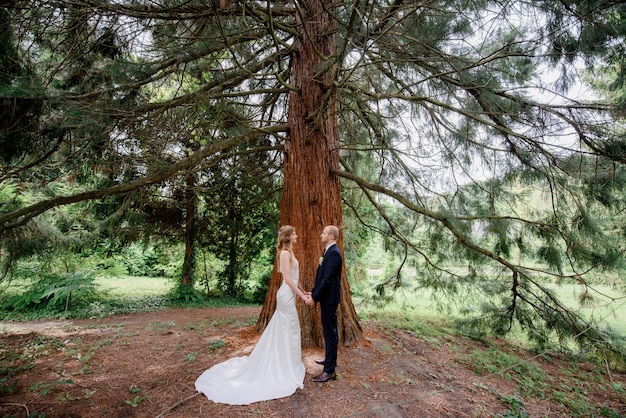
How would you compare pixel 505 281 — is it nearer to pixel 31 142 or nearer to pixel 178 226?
pixel 31 142

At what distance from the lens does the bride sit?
356 centimetres

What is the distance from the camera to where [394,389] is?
3762 mm

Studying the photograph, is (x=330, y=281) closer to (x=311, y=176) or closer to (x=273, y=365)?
(x=273, y=365)

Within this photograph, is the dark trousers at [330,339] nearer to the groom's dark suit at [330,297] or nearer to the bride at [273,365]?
the groom's dark suit at [330,297]

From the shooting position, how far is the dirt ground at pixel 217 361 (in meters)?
3.37

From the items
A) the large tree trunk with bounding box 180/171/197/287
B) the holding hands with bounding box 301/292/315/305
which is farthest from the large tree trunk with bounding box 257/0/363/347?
the large tree trunk with bounding box 180/171/197/287

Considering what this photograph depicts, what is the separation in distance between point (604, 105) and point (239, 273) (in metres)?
9.95

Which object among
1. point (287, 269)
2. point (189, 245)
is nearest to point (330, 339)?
point (287, 269)

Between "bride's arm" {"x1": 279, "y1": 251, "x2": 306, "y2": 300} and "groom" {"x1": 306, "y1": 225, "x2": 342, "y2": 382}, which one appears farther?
"bride's arm" {"x1": 279, "y1": 251, "x2": 306, "y2": 300}

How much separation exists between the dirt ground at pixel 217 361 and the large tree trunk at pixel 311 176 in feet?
1.33

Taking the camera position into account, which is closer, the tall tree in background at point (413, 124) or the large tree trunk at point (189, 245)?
the tall tree in background at point (413, 124)

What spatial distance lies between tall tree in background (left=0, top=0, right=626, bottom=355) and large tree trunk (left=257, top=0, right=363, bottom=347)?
22 millimetres

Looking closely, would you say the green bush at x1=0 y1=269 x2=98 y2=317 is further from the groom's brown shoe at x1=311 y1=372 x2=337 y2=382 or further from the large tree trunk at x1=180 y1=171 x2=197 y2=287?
the groom's brown shoe at x1=311 y1=372 x2=337 y2=382

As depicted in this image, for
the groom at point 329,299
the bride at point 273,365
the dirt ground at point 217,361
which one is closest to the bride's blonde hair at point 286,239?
the bride at point 273,365
